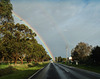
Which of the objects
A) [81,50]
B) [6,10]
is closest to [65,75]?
[6,10]

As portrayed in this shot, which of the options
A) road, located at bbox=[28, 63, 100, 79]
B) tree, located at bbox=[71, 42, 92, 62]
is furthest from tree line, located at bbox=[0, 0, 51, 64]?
tree, located at bbox=[71, 42, 92, 62]

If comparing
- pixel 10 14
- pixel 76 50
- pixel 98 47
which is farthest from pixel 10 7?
pixel 76 50

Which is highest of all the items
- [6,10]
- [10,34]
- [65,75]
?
[6,10]

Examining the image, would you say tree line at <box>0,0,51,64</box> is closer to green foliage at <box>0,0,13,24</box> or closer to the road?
green foliage at <box>0,0,13,24</box>

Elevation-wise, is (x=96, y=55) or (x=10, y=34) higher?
(x=10, y=34)

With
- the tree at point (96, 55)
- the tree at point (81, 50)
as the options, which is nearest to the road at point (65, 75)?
the tree at point (96, 55)

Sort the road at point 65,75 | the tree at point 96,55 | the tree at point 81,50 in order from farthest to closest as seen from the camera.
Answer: the tree at point 81,50
the tree at point 96,55
the road at point 65,75

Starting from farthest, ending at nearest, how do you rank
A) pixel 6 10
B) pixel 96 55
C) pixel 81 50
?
pixel 81 50, pixel 96 55, pixel 6 10

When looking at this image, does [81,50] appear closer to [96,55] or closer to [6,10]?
[96,55]

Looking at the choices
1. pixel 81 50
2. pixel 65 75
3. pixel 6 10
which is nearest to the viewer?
pixel 65 75

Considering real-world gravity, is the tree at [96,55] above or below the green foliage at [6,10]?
below

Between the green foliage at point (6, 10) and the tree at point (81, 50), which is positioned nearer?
the green foliage at point (6, 10)

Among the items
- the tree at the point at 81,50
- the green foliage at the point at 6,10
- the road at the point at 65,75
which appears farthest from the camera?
the tree at the point at 81,50

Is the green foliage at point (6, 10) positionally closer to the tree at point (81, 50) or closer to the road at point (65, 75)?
the road at point (65, 75)
